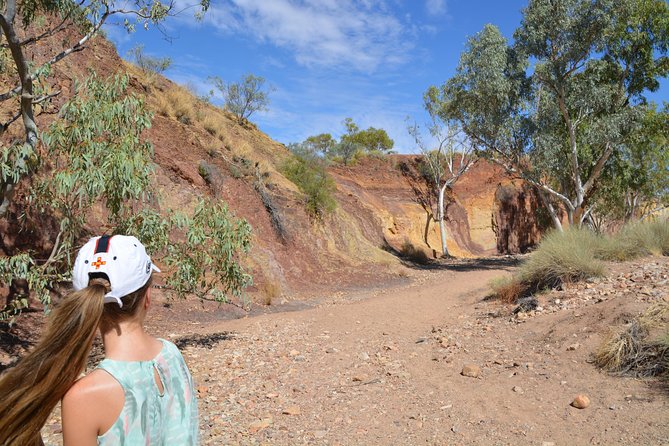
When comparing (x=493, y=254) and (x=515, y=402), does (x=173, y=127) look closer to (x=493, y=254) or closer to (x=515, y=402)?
(x=515, y=402)

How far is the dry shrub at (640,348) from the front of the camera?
5.50 m

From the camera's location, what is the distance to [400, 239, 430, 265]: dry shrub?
26.1 m

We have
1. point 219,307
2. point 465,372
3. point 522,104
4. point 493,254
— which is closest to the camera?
point 465,372

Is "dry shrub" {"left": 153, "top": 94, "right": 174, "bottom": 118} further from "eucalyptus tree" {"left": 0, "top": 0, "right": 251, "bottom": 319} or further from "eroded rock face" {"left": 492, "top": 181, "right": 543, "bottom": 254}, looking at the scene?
"eroded rock face" {"left": 492, "top": 181, "right": 543, "bottom": 254}

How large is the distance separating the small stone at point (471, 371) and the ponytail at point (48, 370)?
567 cm

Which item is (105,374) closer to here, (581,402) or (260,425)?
(260,425)

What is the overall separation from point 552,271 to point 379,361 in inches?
177

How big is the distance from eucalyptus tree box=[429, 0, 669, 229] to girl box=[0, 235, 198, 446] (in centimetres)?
1767

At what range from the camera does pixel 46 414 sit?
4.86 feet

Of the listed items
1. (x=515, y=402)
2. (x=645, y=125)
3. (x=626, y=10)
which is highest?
(x=626, y=10)

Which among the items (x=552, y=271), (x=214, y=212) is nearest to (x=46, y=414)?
(x=214, y=212)

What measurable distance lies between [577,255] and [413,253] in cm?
1716

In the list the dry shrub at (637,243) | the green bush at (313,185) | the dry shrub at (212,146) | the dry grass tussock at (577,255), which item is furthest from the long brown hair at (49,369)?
the green bush at (313,185)

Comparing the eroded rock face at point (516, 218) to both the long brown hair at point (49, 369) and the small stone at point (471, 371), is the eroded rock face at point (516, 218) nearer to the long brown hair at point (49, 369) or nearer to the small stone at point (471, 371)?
the small stone at point (471, 371)
